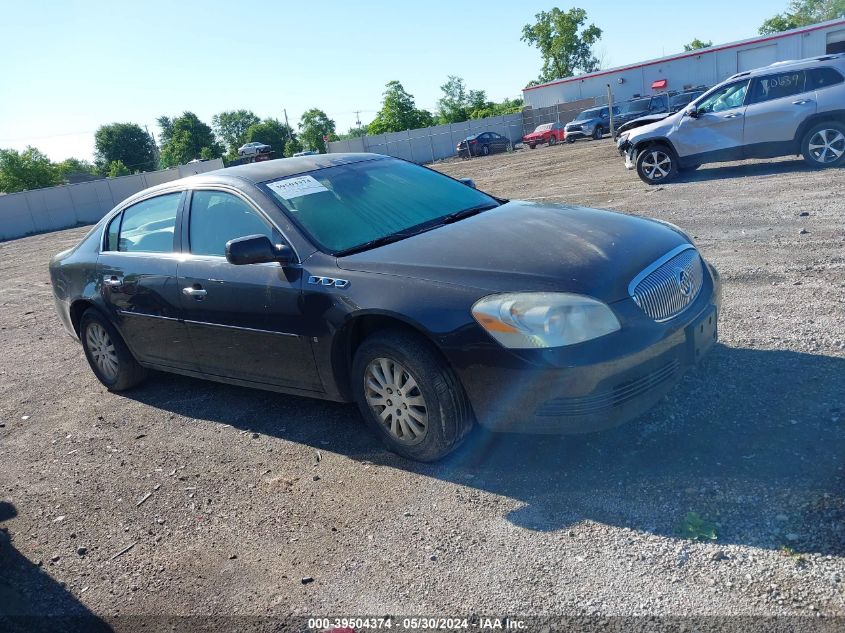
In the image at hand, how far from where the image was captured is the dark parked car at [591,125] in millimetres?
36219

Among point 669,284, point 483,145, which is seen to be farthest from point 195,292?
point 483,145

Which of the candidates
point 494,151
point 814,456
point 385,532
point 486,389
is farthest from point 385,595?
point 494,151

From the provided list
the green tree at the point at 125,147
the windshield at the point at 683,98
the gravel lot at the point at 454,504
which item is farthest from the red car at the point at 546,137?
the green tree at the point at 125,147

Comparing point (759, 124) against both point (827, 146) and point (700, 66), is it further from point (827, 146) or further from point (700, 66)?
point (700, 66)

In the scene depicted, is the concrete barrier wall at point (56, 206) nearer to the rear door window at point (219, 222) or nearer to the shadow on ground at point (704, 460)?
the rear door window at point (219, 222)

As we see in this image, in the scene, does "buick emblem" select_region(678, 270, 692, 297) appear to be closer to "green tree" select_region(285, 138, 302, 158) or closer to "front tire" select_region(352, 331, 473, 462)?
"front tire" select_region(352, 331, 473, 462)

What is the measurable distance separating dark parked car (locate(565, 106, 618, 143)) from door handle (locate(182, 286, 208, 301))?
34.2 m

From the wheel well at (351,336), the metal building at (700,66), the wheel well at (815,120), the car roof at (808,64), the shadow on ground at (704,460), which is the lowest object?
the shadow on ground at (704,460)

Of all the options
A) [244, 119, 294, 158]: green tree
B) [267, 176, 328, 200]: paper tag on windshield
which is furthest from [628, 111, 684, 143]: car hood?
[244, 119, 294, 158]: green tree

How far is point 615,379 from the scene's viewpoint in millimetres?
3340

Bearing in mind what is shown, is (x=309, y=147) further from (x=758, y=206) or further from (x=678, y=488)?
(x=678, y=488)

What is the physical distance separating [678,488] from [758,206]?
742 cm

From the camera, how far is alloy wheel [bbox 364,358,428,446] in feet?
12.5

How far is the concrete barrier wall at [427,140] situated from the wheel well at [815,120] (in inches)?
1416
